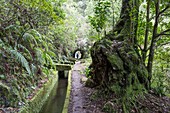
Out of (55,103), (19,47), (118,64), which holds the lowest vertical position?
(55,103)

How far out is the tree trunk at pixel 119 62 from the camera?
4.48m

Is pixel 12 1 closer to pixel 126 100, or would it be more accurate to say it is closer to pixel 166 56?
pixel 126 100

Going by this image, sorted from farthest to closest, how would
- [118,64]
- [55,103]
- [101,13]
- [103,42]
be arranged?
1. [55,103]
2. [101,13]
3. [103,42]
4. [118,64]

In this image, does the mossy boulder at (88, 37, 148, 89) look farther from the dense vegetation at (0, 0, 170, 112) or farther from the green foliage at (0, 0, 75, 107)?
the green foliage at (0, 0, 75, 107)

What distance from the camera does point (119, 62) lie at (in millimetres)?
4574

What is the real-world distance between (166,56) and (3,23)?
20.2 ft

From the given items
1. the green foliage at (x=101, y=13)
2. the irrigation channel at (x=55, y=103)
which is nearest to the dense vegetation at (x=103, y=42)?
the green foliage at (x=101, y=13)

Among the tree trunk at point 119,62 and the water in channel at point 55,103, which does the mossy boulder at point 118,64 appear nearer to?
the tree trunk at point 119,62

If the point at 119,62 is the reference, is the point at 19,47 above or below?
above

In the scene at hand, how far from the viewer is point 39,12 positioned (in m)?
7.97

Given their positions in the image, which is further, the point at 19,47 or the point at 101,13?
the point at 19,47

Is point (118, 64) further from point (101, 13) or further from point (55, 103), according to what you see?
point (55, 103)

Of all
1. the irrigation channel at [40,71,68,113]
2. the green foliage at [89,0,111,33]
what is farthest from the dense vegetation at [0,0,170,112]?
the irrigation channel at [40,71,68,113]

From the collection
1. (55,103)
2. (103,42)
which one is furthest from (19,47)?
(103,42)
